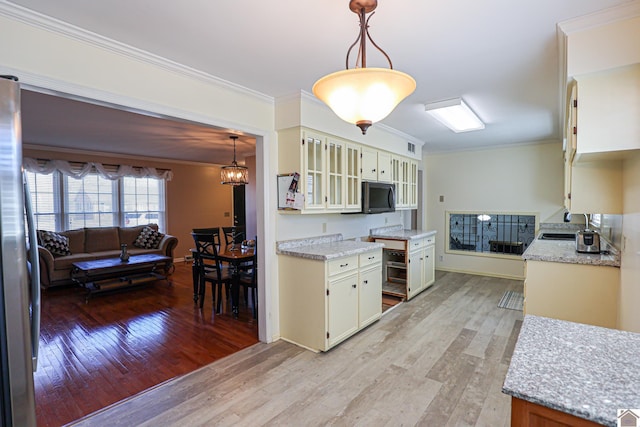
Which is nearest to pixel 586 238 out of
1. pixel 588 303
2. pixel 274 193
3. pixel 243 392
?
pixel 588 303

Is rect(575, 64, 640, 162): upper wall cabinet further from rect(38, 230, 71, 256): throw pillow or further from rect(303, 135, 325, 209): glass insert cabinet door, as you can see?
rect(38, 230, 71, 256): throw pillow

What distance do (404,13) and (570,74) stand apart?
0.94 m

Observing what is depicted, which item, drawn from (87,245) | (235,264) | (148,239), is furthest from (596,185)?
(87,245)

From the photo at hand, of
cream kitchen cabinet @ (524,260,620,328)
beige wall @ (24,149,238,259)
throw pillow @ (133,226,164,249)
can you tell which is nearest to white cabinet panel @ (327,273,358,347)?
cream kitchen cabinet @ (524,260,620,328)

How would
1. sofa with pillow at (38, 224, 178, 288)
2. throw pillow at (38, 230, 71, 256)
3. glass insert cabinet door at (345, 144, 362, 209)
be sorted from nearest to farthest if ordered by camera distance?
glass insert cabinet door at (345, 144, 362, 209)
sofa with pillow at (38, 224, 178, 288)
throw pillow at (38, 230, 71, 256)

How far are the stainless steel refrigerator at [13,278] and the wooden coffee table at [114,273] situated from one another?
419cm

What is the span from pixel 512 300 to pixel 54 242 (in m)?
7.27

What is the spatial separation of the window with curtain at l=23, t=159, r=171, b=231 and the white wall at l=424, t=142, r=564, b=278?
597 cm

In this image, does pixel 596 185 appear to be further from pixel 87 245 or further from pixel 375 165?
pixel 87 245

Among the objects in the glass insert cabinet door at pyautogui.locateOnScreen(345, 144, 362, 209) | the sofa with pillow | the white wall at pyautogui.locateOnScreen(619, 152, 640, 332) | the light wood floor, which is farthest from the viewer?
the sofa with pillow

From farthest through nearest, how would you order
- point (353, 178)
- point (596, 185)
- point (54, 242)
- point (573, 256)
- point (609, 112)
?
point (54, 242), point (353, 178), point (573, 256), point (596, 185), point (609, 112)

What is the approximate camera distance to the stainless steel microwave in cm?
391

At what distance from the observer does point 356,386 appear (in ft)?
7.89

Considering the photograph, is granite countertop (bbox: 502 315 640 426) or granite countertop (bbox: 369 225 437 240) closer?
granite countertop (bbox: 502 315 640 426)
